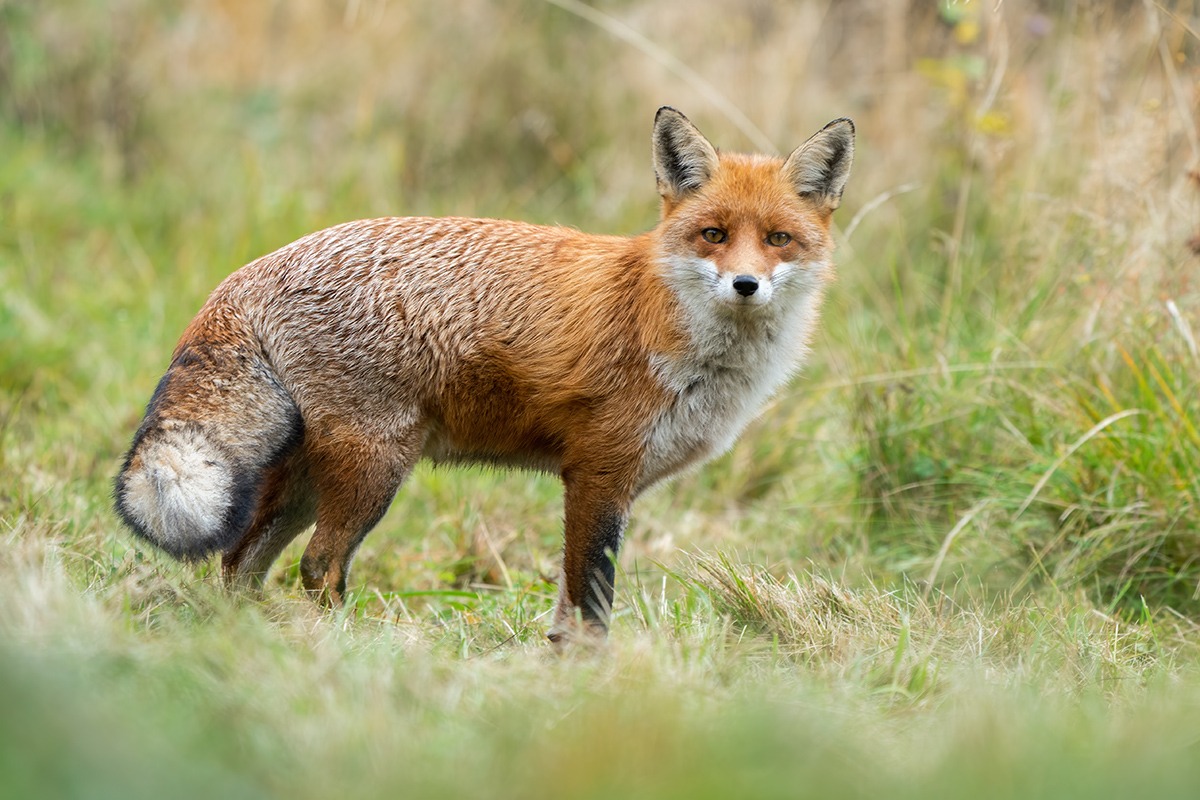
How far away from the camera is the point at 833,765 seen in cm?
241

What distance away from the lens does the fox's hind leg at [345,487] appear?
3.90 metres

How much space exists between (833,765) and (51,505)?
10.7 feet

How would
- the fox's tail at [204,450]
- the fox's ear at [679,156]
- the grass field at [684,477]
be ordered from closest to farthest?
the grass field at [684,477]
the fox's tail at [204,450]
the fox's ear at [679,156]

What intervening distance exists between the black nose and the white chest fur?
0.85ft

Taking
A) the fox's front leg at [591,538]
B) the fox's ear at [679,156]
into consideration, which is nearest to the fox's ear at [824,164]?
the fox's ear at [679,156]

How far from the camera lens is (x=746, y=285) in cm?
371

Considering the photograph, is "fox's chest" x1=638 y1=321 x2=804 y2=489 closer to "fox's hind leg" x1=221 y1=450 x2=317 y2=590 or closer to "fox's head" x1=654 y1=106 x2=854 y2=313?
"fox's head" x1=654 y1=106 x2=854 y2=313

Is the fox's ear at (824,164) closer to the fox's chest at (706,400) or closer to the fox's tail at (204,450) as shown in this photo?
the fox's chest at (706,400)

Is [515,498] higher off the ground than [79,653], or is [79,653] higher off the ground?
[79,653]

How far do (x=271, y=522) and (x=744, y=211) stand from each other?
1.96 m

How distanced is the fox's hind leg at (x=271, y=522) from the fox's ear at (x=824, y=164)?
198cm

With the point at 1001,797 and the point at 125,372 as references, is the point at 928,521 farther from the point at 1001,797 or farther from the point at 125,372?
the point at 125,372

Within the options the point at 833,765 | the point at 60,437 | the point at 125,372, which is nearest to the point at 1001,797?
the point at 833,765

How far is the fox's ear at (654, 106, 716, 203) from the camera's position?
4.11 metres
